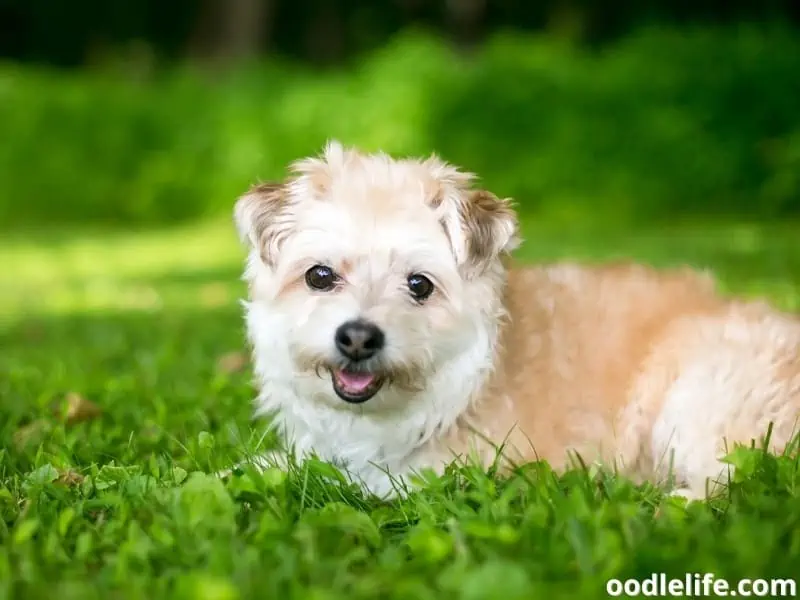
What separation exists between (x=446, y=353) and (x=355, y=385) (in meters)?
0.35

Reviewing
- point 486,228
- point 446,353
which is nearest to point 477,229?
point 486,228

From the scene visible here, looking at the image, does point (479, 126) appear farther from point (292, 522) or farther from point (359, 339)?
point (292, 522)

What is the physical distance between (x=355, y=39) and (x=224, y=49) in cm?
1223

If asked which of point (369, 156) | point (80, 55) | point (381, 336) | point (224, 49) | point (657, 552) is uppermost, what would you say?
point (80, 55)

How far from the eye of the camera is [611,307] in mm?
4242

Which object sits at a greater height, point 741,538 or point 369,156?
point 369,156

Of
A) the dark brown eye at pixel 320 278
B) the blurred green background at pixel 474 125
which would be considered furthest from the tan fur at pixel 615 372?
the blurred green background at pixel 474 125

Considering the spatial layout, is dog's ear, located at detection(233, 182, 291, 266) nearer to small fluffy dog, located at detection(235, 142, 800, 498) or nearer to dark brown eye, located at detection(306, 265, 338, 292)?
small fluffy dog, located at detection(235, 142, 800, 498)

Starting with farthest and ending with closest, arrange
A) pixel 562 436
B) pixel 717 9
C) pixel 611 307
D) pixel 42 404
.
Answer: pixel 717 9
pixel 42 404
pixel 611 307
pixel 562 436

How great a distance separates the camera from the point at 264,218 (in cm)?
395

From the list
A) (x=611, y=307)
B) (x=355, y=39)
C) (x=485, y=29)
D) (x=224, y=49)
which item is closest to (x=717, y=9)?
(x=485, y=29)

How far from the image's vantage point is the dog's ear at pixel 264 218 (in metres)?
3.92

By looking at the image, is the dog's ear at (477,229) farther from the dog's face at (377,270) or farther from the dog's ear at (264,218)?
the dog's ear at (264,218)

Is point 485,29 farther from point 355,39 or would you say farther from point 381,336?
point 381,336
